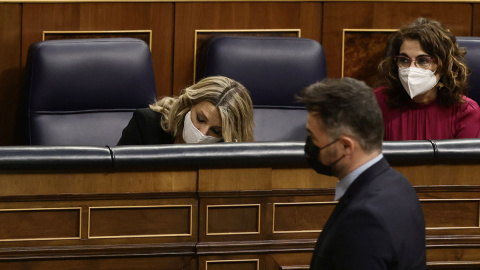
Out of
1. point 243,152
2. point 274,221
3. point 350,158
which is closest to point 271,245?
point 274,221

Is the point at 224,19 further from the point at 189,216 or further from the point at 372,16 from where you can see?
the point at 189,216

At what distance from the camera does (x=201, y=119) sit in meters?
1.48

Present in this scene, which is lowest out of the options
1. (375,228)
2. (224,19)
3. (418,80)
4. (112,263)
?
(112,263)

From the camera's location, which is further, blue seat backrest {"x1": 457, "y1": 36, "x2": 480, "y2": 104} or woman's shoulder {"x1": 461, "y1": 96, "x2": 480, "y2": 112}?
blue seat backrest {"x1": 457, "y1": 36, "x2": 480, "y2": 104}

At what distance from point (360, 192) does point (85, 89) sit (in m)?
0.97

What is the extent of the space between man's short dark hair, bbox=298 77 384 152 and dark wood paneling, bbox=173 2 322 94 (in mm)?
1120

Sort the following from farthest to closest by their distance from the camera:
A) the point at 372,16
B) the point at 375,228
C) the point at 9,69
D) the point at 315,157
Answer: the point at 372,16
the point at 9,69
the point at 315,157
the point at 375,228

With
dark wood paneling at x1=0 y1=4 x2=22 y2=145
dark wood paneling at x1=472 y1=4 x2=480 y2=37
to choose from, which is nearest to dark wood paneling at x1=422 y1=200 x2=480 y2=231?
dark wood paneling at x1=472 y1=4 x2=480 y2=37

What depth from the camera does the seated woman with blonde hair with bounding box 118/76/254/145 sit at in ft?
4.83

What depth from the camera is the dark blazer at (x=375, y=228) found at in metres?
0.76

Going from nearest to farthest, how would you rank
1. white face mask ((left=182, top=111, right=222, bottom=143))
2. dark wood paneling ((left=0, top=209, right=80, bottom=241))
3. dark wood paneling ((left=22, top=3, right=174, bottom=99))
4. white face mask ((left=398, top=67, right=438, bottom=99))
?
dark wood paneling ((left=0, top=209, right=80, bottom=241))
white face mask ((left=182, top=111, right=222, bottom=143))
white face mask ((left=398, top=67, right=438, bottom=99))
dark wood paneling ((left=22, top=3, right=174, bottom=99))

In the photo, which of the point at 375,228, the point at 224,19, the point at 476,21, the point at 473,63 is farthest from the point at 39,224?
the point at 476,21

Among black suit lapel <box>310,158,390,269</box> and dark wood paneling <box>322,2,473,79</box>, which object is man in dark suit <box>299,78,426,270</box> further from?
dark wood paneling <box>322,2,473,79</box>

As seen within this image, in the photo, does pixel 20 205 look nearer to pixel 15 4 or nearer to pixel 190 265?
pixel 190 265
